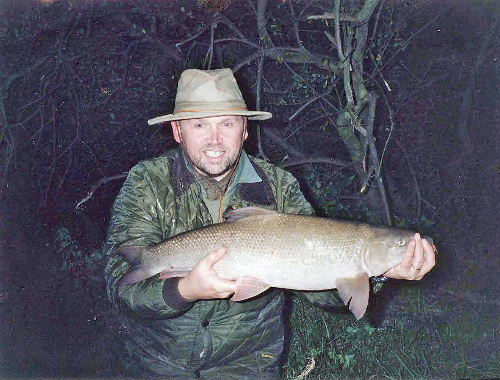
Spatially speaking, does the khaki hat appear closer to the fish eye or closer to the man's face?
the man's face

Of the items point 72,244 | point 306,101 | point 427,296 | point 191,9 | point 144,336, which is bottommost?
point 427,296

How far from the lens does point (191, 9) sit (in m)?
6.59

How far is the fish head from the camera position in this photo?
8.84ft

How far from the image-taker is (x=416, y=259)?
267cm

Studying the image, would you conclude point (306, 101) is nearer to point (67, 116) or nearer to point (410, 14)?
point (410, 14)

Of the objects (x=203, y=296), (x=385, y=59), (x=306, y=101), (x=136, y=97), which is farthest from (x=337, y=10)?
(x=203, y=296)

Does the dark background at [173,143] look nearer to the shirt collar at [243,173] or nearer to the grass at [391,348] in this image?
the grass at [391,348]

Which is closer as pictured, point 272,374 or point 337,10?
point 272,374

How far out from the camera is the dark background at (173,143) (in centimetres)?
653

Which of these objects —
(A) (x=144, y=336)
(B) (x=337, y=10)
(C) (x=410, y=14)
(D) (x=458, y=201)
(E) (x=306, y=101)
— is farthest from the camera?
(D) (x=458, y=201)

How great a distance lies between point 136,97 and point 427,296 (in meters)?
4.33

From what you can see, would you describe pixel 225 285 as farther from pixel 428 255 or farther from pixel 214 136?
pixel 428 255

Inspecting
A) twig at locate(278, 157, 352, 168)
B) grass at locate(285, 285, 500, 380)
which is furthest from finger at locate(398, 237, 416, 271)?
twig at locate(278, 157, 352, 168)

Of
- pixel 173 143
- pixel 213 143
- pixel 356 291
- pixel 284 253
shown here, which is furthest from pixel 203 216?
pixel 173 143
